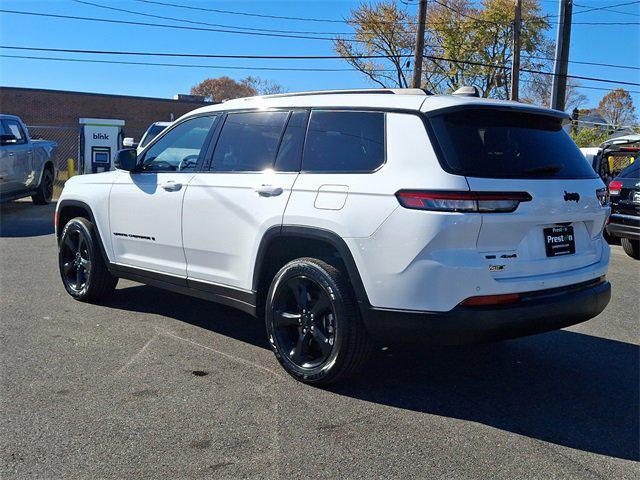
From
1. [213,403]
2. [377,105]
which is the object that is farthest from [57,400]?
[377,105]

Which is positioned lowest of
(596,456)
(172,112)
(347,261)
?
(596,456)

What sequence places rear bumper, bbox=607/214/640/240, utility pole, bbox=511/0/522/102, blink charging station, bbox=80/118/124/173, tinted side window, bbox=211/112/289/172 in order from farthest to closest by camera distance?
utility pole, bbox=511/0/522/102 → blink charging station, bbox=80/118/124/173 → rear bumper, bbox=607/214/640/240 → tinted side window, bbox=211/112/289/172

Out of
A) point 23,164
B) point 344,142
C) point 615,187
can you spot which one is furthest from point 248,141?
point 23,164

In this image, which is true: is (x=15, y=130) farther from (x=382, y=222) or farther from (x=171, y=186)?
(x=382, y=222)

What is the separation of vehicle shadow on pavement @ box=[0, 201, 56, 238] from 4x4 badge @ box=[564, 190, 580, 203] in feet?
30.6

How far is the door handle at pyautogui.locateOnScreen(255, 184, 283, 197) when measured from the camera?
14.5 ft

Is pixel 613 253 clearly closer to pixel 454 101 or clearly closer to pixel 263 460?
pixel 454 101

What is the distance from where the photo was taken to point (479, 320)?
3678 millimetres

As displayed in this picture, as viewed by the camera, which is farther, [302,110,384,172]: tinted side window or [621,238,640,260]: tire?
[621,238,640,260]: tire

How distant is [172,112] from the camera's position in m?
41.8

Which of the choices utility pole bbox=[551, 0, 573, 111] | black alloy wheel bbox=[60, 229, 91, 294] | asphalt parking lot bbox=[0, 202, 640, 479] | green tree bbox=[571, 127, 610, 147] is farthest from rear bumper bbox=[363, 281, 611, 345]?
green tree bbox=[571, 127, 610, 147]

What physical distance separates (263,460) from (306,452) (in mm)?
230

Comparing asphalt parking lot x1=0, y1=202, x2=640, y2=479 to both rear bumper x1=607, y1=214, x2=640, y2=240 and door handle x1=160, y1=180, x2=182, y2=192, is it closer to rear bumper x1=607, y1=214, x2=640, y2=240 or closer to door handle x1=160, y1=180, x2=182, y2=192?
door handle x1=160, y1=180, x2=182, y2=192

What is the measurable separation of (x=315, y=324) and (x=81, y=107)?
3963 centimetres
